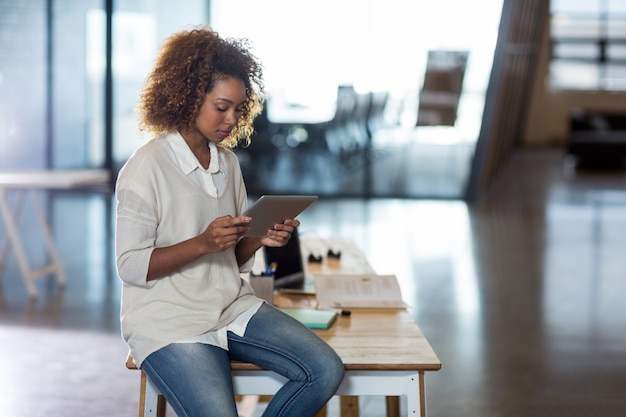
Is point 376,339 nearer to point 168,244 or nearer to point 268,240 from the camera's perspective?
point 268,240

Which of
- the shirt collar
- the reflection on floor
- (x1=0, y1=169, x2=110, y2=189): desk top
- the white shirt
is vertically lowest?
the reflection on floor

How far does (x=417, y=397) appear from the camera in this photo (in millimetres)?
2463

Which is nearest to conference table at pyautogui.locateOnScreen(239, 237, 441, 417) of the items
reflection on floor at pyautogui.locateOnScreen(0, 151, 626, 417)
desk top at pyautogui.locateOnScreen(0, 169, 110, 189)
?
reflection on floor at pyautogui.locateOnScreen(0, 151, 626, 417)

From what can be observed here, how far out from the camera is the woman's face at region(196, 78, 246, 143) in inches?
99.6

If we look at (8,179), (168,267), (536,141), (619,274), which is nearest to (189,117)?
(168,267)

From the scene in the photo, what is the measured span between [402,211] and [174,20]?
13.2ft

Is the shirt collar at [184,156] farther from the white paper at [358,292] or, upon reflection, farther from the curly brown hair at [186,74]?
the white paper at [358,292]

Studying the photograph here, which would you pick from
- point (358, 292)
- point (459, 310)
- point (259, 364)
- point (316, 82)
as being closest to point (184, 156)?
point (259, 364)

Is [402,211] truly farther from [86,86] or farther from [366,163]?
[86,86]

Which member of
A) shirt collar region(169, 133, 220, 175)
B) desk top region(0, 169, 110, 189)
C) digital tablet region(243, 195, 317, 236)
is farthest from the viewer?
desk top region(0, 169, 110, 189)

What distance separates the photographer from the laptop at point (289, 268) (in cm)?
338

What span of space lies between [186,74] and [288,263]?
1.15m

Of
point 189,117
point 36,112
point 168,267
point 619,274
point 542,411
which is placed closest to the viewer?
point 168,267

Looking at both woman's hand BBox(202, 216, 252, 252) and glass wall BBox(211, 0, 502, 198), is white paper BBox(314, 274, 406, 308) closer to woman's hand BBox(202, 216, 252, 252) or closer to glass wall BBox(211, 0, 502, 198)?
woman's hand BBox(202, 216, 252, 252)
